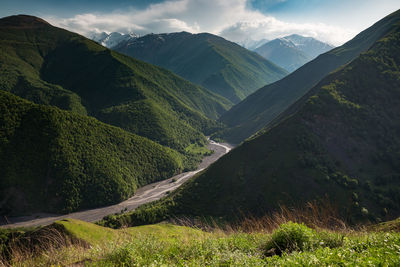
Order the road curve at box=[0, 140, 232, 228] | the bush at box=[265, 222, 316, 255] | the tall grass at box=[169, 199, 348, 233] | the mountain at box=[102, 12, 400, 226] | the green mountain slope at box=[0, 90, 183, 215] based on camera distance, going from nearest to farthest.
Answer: the bush at box=[265, 222, 316, 255]
the tall grass at box=[169, 199, 348, 233]
the mountain at box=[102, 12, 400, 226]
the road curve at box=[0, 140, 232, 228]
the green mountain slope at box=[0, 90, 183, 215]

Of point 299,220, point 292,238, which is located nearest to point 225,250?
point 292,238

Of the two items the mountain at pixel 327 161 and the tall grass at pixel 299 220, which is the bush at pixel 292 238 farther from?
the mountain at pixel 327 161

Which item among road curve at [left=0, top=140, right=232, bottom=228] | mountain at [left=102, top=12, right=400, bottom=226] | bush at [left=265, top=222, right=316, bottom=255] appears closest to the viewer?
bush at [left=265, top=222, right=316, bottom=255]

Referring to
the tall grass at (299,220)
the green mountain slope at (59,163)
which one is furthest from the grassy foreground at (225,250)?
the green mountain slope at (59,163)

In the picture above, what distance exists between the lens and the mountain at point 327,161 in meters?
63.2

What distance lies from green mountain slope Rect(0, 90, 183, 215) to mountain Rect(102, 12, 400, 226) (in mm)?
45583

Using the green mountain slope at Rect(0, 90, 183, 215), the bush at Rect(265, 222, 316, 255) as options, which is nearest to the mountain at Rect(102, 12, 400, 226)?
the green mountain slope at Rect(0, 90, 183, 215)

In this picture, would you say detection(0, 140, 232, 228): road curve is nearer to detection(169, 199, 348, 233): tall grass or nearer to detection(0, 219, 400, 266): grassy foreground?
detection(0, 219, 400, 266): grassy foreground

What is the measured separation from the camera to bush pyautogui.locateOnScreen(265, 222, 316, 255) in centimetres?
993

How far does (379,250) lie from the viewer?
7305 millimetres

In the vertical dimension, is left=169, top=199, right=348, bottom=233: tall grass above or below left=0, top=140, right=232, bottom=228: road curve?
above

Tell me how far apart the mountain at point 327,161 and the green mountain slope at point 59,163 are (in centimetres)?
4558

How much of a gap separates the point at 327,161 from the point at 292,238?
72527 millimetres

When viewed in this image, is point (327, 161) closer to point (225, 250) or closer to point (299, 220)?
point (299, 220)
